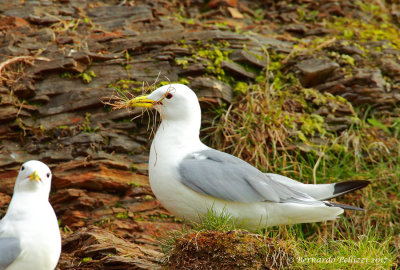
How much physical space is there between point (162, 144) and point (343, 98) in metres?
3.33

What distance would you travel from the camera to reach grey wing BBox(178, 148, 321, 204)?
4391 millimetres

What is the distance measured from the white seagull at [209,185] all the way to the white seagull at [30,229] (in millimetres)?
943

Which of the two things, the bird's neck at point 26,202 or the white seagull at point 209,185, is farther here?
the white seagull at point 209,185

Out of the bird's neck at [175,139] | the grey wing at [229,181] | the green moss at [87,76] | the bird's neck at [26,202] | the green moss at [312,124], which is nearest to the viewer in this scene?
the bird's neck at [26,202]

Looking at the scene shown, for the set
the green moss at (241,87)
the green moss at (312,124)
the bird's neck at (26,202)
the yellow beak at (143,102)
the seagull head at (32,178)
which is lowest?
the green moss at (312,124)

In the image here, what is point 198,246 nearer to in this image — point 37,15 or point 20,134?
point 20,134

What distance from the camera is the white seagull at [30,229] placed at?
3684mm

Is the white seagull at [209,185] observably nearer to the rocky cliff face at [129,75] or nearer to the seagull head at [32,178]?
the rocky cliff face at [129,75]

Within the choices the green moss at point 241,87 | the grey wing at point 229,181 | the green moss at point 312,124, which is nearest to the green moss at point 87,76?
the green moss at point 241,87

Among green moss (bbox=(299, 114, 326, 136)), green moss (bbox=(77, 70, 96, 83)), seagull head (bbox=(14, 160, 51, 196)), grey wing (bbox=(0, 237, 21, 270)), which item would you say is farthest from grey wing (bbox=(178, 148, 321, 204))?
green moss (bbox=(77, 70, 96, 83))

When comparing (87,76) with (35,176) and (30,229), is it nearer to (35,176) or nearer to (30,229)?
(35,176)

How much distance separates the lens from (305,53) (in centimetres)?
751

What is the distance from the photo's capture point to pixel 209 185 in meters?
4.39

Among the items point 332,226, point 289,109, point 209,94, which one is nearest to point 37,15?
point 209,94
